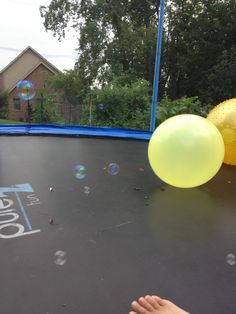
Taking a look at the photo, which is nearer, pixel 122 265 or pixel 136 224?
pixel 122 265

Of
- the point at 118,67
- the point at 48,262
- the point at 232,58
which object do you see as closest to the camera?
the point at 48,262

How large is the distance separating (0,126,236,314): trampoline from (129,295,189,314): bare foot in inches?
2.5

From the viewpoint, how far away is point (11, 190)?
249cm

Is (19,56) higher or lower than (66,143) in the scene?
higher

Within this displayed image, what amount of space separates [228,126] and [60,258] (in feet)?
7.55

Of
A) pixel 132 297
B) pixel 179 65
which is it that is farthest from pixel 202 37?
pixel 132 297

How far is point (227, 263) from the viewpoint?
1.65 metres

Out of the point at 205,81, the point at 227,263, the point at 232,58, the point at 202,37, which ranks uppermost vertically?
the point at 202,37

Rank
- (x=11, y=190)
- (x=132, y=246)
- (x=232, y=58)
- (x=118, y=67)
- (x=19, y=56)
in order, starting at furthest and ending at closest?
(x=19, y=56) < (x=118, y=67) < (x=232, y=58) < (x=11, y=190) < (x=132, y=246)

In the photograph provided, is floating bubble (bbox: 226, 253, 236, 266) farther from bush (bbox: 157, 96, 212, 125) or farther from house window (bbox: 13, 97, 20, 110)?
house window (bbox: 13, 97, 20, 110)

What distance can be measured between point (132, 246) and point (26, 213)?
31.3 inches

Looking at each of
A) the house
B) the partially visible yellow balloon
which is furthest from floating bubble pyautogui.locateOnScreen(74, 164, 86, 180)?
the house

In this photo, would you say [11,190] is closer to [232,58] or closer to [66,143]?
[66,143]

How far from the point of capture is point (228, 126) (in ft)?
10.5
